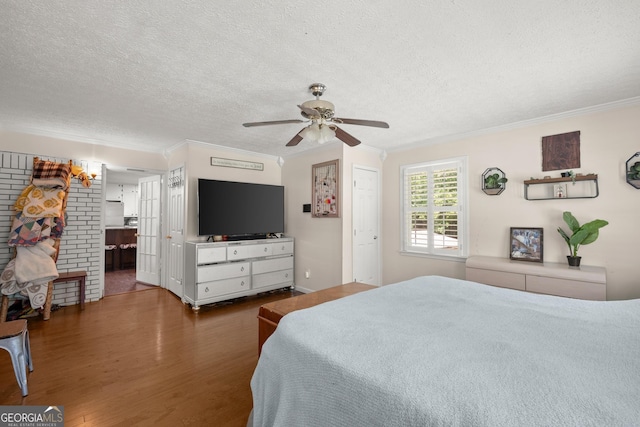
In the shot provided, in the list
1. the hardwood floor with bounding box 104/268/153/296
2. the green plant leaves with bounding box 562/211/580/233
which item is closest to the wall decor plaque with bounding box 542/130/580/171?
the green plant leaves with bounding box 562/211/580/233

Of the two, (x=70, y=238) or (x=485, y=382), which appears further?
(x=70, y=238)

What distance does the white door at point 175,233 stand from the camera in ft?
13.8

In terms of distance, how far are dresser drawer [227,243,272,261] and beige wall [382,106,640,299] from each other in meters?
2.13

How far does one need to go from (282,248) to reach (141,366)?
2.58 m

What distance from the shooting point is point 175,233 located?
14.4 ft

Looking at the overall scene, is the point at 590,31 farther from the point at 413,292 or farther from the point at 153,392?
the point at 153,392

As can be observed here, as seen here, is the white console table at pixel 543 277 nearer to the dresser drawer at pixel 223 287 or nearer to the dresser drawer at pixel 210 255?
the dresser drawer at pixel 223 287

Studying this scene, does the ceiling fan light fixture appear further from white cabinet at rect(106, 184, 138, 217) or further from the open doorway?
white cabinet at rect(106, 184, 138, 217)

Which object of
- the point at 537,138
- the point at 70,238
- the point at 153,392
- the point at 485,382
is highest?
the point at 537,138

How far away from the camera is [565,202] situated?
304cm

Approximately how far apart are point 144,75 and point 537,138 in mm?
3891

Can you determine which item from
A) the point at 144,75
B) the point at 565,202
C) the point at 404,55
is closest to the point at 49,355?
the point at 144,75

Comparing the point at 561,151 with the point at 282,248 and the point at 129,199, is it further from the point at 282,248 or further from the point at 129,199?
the point at 129,199

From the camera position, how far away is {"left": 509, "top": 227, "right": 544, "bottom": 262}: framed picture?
10.3ft
